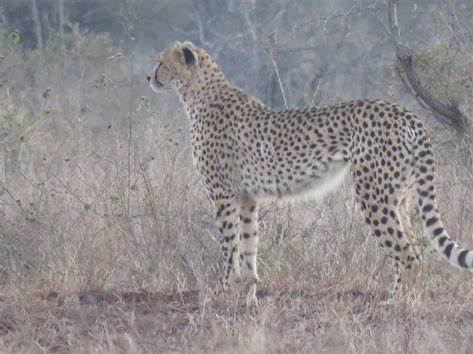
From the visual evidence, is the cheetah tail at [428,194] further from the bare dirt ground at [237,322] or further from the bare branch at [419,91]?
the bare branch at [419,91]

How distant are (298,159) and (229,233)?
1.70 feet

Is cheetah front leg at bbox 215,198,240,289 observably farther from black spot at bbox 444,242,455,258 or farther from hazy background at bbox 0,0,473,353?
black spot at bbox 444,242,455,258

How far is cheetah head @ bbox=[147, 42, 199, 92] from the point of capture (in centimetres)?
529

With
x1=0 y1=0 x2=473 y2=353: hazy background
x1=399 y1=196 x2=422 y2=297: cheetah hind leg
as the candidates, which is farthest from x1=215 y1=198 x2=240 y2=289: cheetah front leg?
x1=399 y1=196 x2=422 y2=297: cheetah hind leg

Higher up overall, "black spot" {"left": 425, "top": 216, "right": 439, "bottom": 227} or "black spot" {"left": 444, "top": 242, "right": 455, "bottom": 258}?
"black spot" {"left": 425, "top": 216, "right": 439, "bottom": 227}

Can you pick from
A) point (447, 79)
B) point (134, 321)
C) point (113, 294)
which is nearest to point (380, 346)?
point (134, 321)

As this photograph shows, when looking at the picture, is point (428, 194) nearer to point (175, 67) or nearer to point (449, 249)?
point (449, 249)

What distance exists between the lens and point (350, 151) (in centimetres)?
452

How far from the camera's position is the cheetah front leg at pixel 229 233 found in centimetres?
486

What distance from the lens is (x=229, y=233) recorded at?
487 cm

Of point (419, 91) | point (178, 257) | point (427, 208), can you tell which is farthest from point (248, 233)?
point (419, 91)

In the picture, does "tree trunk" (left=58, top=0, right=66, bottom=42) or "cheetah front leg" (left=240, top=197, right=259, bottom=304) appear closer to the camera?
"cheetah front leg" (left=240, top=197, right=259, bottom=304)

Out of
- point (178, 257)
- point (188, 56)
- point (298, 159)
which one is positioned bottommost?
point (178, 257)

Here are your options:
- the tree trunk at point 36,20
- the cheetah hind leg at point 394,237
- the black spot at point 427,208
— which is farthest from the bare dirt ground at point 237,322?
the tree trunk at point 36,20
